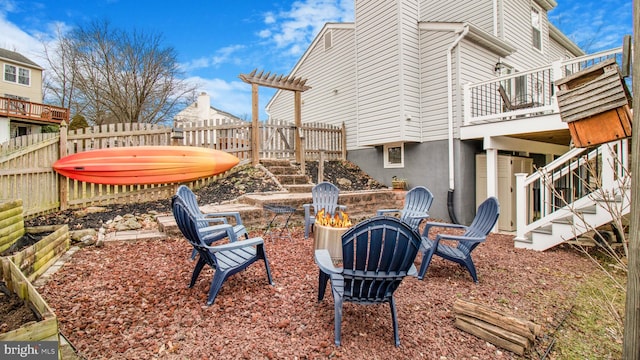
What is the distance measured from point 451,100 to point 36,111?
2391 centimetres

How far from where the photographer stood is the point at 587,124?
5.13ft

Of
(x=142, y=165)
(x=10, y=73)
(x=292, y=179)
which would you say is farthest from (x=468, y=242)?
(x=10, y=73)

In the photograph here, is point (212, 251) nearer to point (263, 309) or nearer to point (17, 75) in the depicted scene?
point (263, 309)

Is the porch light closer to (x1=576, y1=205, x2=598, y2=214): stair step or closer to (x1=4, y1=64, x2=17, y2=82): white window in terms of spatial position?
(x1=576, y1=205, x2=598, y2=214): stair step

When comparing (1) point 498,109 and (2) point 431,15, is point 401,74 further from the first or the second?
(2) point 431,15

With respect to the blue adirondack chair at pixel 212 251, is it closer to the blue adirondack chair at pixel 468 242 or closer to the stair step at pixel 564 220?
the blue adirondack chair at pixel 468 242

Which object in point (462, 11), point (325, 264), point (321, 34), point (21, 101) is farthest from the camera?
point (21, 101)

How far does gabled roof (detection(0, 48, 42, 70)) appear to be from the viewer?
64.2 feet

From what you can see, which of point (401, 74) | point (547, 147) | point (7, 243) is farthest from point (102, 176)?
point (547, 147)

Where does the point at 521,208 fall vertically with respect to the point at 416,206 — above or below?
below

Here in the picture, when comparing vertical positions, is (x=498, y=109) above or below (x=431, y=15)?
below

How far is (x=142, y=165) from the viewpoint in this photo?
21.0 feet

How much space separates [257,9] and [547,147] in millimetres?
14257

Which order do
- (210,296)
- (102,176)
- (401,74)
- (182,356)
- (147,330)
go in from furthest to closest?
(401,74)
(102,176)
(210,296)
(147,330)
(182,356)
